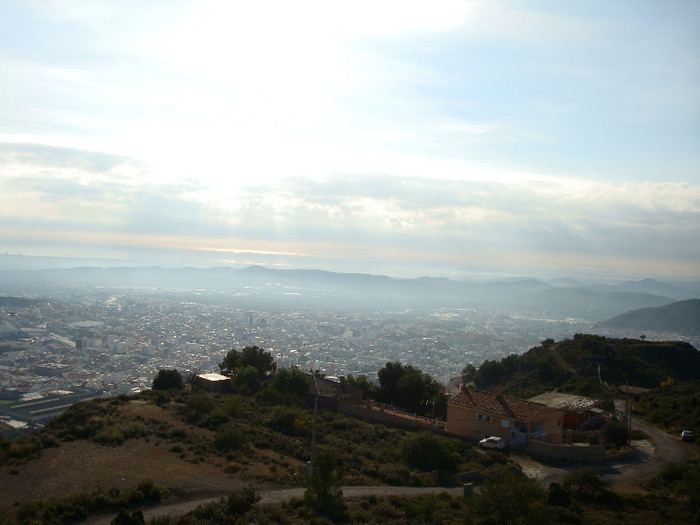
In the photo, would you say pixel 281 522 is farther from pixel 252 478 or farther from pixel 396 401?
pixel 396 401

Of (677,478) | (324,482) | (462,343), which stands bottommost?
(462,343)

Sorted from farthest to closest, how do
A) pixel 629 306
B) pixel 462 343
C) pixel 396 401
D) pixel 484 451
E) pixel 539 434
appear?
pixel 629 306 → pixel 462 343 → pixel 396 401 → pixel 539 434 → pixel 484 451

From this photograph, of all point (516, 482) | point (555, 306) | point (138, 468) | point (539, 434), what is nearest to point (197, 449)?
point (138, 468)

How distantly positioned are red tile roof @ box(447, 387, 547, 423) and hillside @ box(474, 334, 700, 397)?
13.4m

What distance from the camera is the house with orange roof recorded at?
78.7 feet

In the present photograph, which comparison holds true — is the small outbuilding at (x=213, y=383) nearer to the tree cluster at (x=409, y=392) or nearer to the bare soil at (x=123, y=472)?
the tree cluster at (x=409, y=392)

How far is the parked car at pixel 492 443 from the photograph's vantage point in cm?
2288

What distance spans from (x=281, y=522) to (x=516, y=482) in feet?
19.0

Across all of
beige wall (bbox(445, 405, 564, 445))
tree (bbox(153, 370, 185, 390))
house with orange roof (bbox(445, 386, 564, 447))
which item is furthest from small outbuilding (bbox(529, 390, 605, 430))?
tree (bbox(153, 370, 185, 390))

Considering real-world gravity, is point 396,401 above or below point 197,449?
below

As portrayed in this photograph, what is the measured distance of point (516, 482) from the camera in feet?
40.2

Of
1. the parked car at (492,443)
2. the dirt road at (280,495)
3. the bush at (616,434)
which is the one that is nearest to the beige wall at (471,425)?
the parked car at (492,443)

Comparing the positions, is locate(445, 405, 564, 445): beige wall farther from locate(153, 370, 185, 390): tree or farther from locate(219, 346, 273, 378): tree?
locate(153, 370, 185, 390): tree

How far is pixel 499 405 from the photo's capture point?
83.9ft
